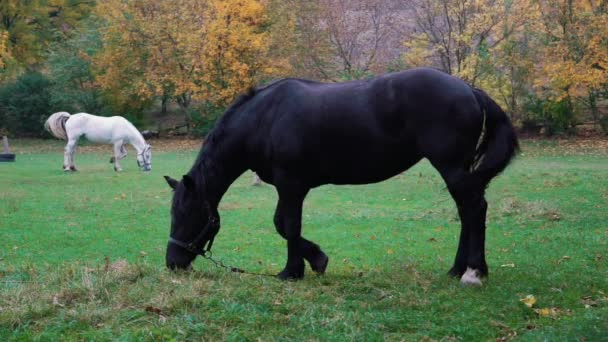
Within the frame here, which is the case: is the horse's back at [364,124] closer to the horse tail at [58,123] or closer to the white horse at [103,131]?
the white horse at [103,131]

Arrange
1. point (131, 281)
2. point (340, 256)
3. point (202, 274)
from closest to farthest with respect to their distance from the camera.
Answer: point (131, 281) < point (202, 274) < point (340, 256)

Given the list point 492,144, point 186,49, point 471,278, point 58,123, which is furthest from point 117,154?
point 471,278

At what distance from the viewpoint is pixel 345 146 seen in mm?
6281

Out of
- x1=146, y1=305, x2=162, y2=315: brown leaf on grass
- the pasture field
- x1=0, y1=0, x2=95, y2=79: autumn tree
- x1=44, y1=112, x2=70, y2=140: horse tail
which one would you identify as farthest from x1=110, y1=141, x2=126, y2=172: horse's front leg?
x1=0, y1=0, x2=95, y2=79: autumn tree

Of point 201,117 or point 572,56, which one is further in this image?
point 201,117

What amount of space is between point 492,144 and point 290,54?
32.9 metres

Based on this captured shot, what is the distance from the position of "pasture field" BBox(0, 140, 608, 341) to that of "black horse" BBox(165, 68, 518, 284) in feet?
1.35

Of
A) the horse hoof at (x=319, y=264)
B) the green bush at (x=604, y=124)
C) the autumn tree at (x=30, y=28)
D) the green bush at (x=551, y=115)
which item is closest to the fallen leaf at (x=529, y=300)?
the horse hoof at (x=319, y=264)

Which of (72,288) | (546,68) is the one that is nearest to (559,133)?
(546,68)

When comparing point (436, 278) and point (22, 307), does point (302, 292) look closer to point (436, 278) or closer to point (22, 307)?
point (436, 278)

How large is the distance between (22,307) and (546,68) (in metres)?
29.2

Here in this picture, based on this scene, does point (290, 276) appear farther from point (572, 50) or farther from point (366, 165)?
point (572, 50)

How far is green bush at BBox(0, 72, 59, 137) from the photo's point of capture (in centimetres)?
3841

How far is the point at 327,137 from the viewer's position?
6.28 meters
